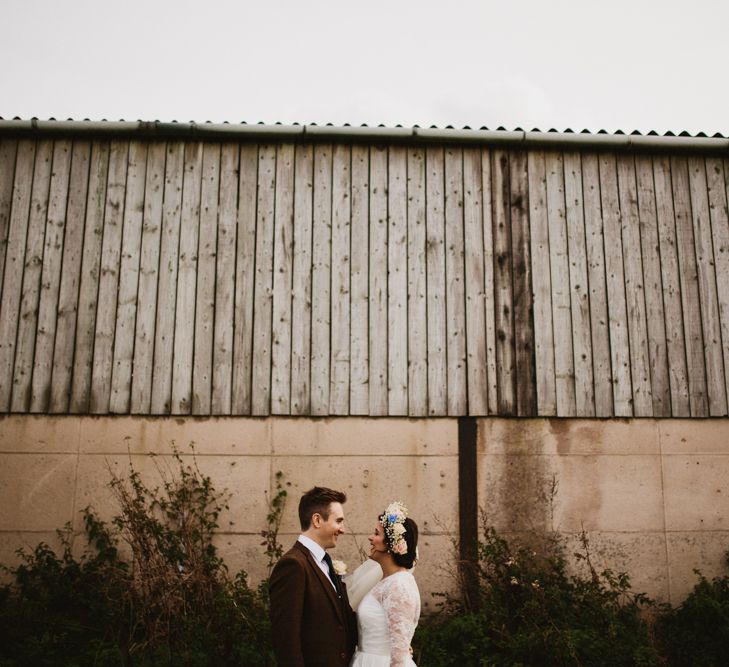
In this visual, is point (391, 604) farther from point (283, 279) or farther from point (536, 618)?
point (283, 279)

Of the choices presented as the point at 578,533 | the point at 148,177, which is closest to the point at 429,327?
the point at 578,533

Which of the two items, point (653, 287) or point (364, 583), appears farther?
point (653, 287)

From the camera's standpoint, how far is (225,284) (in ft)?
26.5

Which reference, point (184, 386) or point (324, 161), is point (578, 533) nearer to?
point (184, 386)

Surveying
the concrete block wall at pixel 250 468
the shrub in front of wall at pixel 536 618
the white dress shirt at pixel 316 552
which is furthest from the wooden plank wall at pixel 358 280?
the white dress shirt at pixel 316 552

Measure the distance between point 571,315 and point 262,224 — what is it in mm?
4006

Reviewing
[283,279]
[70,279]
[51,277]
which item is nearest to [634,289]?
[283,279]

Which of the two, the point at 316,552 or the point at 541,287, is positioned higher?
the point at 541,287

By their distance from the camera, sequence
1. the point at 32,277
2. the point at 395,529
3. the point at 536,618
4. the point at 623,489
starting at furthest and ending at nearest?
the point at 32,277 → the point at 623,489 → the point at 536,618 → the point at 395,529

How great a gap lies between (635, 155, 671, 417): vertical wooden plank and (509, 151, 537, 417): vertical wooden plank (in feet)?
4.83

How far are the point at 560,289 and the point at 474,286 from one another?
1.08 metres

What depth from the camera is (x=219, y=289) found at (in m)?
8.07

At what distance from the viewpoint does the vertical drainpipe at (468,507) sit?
24.3 feet

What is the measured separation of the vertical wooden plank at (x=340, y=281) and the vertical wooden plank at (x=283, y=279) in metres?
0.53
